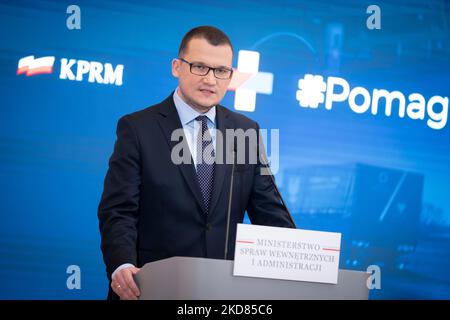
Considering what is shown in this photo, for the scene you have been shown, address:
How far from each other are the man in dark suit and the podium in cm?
54

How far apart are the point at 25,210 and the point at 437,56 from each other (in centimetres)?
272

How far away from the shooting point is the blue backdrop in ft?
13.2

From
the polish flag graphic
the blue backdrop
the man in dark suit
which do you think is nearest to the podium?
the man in dark suit

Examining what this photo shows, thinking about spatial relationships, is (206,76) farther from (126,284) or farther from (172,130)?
(126,284)

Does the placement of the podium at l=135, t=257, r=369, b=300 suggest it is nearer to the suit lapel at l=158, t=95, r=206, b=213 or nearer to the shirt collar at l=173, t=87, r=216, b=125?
the suit lapel at l=158, t=95, r=206, b=213

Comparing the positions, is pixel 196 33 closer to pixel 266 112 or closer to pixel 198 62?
pixel 198 62

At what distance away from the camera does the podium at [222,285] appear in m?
1.93

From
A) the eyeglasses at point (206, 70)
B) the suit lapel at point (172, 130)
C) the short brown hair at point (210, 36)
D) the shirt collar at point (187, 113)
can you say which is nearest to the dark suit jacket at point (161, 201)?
the suit lapel at point (172, 130)

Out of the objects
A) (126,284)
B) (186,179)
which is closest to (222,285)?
(126,284)

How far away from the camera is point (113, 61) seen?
4.09 m

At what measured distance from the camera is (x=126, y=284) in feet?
7.24

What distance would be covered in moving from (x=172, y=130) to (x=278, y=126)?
1.54 meters

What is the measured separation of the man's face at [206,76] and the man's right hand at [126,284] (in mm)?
800

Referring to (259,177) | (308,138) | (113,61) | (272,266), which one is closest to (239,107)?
(308,138)
